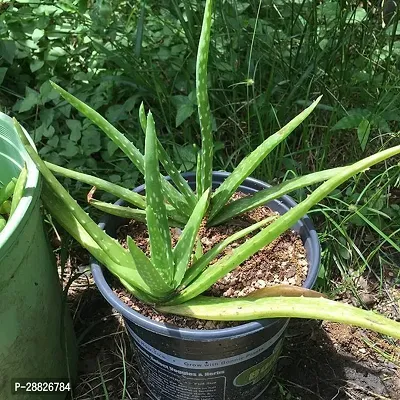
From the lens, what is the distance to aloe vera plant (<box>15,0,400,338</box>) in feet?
3.19

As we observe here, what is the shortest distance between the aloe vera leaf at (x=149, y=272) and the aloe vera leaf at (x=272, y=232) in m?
0.04

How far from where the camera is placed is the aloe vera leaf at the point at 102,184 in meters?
1.20

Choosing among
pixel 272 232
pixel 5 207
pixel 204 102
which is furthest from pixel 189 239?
pixel 5 207

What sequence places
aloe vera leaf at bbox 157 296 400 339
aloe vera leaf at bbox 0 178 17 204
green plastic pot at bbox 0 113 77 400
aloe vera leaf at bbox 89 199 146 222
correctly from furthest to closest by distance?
aloe vera leaf at bbox 89 199 146 222 < aloe vera leaf at bbox 0 178 17 204 < green plastic pot at bbox 0 113 77 400 < aloe vera leaf at bbox 157 296 400 339

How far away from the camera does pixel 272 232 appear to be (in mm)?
1037

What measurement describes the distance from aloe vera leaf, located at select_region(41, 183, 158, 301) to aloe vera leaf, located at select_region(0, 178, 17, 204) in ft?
0.21

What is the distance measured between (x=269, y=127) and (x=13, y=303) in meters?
0.88

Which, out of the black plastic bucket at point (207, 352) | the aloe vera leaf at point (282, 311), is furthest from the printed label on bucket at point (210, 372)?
the aloe vera leaf at point (282, 311)

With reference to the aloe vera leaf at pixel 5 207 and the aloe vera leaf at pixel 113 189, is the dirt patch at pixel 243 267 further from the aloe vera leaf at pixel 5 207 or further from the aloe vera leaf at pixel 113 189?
the aloe vera leaf at pixel 5 207

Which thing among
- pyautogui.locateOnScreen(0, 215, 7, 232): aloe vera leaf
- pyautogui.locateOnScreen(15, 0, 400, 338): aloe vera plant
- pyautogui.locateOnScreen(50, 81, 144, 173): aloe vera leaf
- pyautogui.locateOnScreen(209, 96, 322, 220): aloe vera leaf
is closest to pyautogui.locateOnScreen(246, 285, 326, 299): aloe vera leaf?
pyautogui.locateOnScreen(15, 0, 400, 338): aloe vera plant

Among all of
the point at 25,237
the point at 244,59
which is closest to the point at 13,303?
the point at 25,237

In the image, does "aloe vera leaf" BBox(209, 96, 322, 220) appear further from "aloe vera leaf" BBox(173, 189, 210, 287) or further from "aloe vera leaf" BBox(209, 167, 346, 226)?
"aloe vera leaf" BBox(173, 189, 210, 287)

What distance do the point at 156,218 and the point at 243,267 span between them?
263mm

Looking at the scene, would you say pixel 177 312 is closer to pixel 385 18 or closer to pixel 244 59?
pixel 244 59
